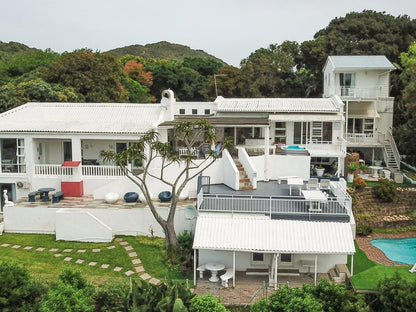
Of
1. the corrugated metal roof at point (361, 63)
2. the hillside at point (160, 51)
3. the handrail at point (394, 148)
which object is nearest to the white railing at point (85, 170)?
the corrugated metal roof at point (361, 63)

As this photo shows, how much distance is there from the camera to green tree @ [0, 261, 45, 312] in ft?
52.4

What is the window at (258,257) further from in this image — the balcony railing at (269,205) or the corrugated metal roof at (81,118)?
the corrugated metal roof at (81,118)

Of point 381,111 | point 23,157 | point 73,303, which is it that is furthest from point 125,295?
point 381,111

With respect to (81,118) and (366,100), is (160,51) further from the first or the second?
(81,118)

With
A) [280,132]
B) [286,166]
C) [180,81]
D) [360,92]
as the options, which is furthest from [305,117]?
[180,81]

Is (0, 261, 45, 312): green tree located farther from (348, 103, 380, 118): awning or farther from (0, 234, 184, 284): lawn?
(348, 103, 380, 118): awning

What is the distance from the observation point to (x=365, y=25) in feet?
173

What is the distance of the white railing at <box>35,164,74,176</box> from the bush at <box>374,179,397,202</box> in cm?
2203

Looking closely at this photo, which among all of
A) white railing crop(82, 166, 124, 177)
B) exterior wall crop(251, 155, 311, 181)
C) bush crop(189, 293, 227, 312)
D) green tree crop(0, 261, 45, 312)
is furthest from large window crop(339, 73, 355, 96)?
green tree crop(0, 261, 45, 312)

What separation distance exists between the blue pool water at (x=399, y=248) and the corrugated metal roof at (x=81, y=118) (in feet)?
55.4

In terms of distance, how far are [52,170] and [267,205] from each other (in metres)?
15.3

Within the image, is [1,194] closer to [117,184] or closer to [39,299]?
[117,184]

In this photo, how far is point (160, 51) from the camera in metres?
134

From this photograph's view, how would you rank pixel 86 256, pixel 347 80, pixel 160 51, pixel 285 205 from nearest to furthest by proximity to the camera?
pixel 86 256
pixel 285 205
pixel 347 80
pixel 160 51
